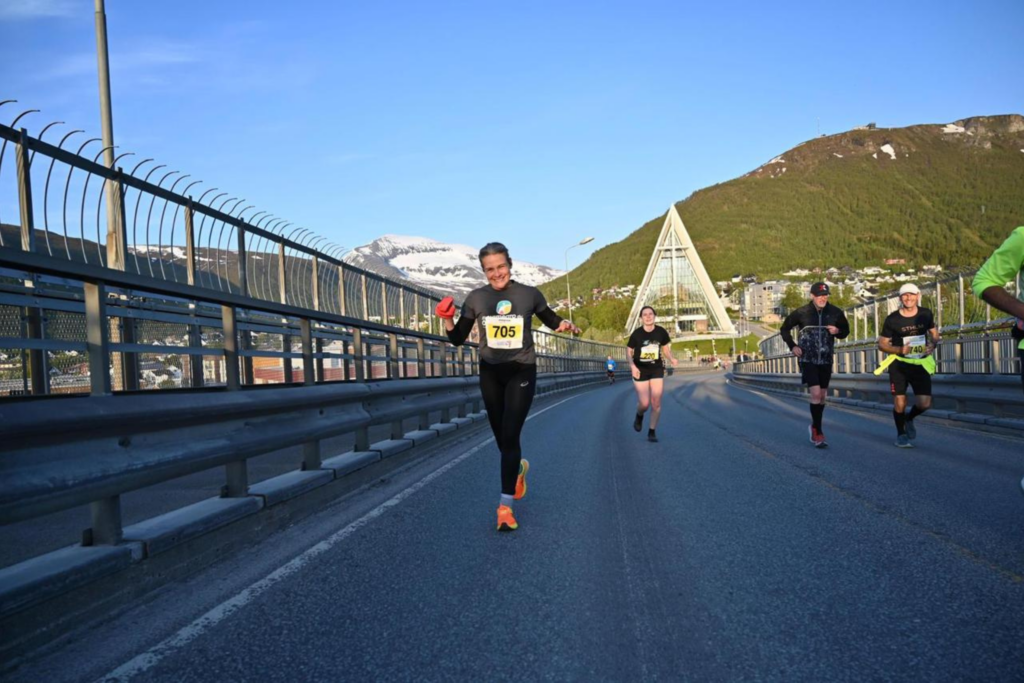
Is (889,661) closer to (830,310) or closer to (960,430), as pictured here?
(830,310)

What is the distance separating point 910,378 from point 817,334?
130 centimetres

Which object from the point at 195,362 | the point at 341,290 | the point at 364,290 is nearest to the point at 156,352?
the point at 341,290

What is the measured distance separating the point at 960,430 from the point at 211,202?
33.0ft

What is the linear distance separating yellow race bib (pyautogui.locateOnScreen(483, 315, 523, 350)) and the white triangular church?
6565 inches

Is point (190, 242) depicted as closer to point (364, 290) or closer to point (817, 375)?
point (364, 290)

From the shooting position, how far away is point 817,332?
1111cm

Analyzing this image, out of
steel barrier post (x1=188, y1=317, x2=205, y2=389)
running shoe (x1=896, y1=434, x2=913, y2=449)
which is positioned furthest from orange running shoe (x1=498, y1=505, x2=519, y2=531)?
steel barrier post (x1=188, y1=317, x2=205, y2=389)

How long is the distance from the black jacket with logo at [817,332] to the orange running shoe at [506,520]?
20.9ft

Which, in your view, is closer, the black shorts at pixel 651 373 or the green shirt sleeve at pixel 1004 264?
the green shirt sleeve at pixel 1004 264

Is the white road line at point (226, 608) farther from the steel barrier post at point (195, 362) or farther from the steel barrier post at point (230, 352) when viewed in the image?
the steel barrier post at point (195, 362)

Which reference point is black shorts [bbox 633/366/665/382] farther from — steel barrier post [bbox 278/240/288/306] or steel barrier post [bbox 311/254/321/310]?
steel barrier post [bbox 278/240/288/306]

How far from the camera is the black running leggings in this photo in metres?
6.14

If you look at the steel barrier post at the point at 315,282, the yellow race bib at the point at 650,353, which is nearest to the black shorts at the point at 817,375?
the yellow race bib at the point at 650,353

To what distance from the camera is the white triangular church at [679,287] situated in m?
173
